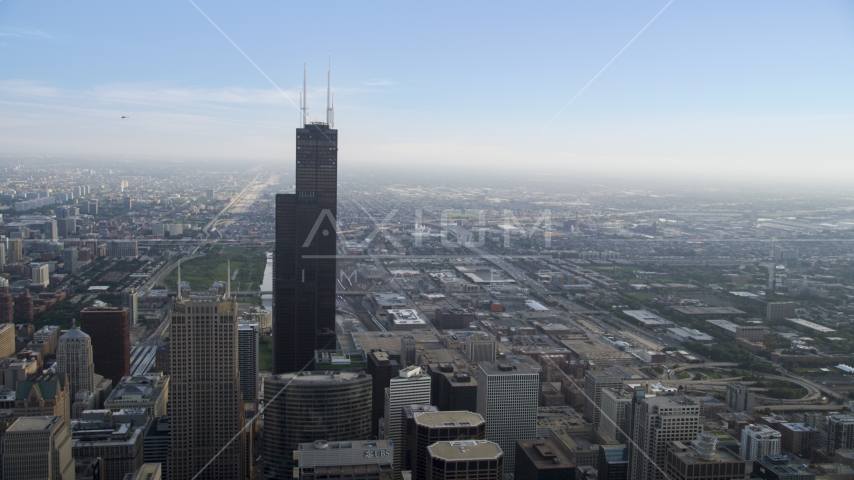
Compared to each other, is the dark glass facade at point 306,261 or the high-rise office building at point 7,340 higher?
the dark glass facade at point 306,261

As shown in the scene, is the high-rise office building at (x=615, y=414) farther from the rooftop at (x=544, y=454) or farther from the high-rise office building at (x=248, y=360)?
the high-rise office building at (x=248, y=360)

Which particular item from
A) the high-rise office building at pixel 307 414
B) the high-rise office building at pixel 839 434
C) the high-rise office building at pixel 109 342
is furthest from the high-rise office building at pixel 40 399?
the high-rise office building at pixel 839 434

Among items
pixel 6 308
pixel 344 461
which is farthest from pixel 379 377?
pixel 6 308

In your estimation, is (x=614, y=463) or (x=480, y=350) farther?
(x=480, y=350)

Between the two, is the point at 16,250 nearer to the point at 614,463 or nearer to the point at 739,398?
the point at 614,463

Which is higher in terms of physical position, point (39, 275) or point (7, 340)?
point (39, 275)

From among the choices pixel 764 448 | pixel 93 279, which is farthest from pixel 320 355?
pixel 93 279

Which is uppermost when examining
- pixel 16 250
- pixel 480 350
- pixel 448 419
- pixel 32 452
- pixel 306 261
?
pixel 306 261
